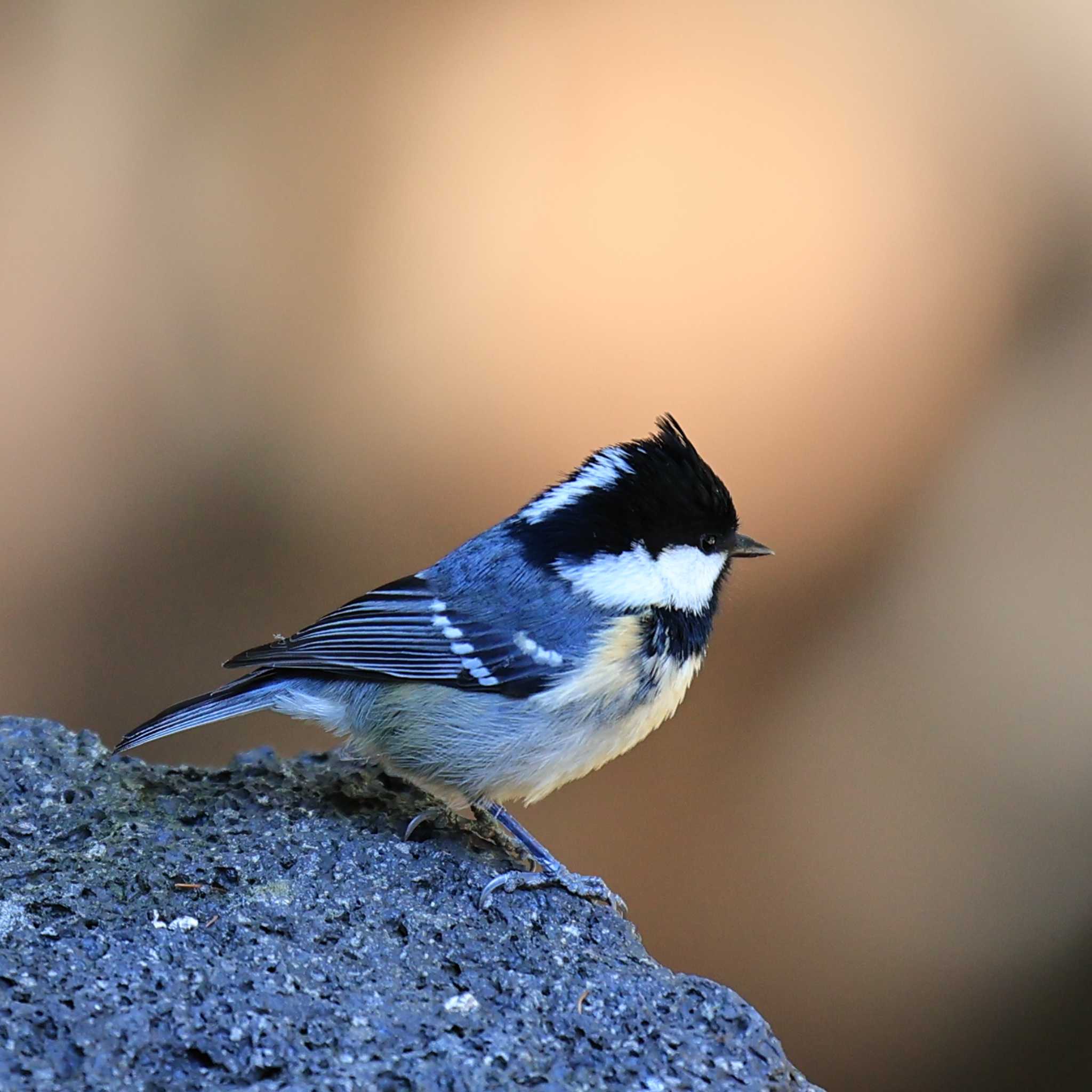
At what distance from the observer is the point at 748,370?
13.8 ft

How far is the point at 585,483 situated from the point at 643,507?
0.14m

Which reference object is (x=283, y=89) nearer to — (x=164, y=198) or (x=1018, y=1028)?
(x=164, y=198)

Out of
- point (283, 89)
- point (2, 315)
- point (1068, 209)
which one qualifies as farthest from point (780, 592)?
point (2, 315)

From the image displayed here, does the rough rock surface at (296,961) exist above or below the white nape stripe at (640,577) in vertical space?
below

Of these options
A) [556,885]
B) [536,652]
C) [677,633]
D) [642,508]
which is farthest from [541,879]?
[642,508]

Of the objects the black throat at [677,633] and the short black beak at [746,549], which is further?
the short black beak at [746,549]

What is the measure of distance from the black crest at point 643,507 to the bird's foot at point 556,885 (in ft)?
1.93

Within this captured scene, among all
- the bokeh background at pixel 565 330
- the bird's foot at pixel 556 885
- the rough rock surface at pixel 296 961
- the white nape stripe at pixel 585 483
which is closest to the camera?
the rough rock surface at pixel 296 961

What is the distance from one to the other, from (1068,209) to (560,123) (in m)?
1.69

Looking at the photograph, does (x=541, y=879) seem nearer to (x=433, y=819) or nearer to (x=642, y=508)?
(x=433, y=819)

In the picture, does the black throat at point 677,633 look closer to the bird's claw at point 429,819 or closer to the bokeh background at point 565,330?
the bird's claw at point 429,819

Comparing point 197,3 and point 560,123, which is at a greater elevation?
point 560,123

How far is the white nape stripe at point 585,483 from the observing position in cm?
246

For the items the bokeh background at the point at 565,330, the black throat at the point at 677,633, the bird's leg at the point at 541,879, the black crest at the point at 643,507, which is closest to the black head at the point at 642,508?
the black crest at the point at 643,507
